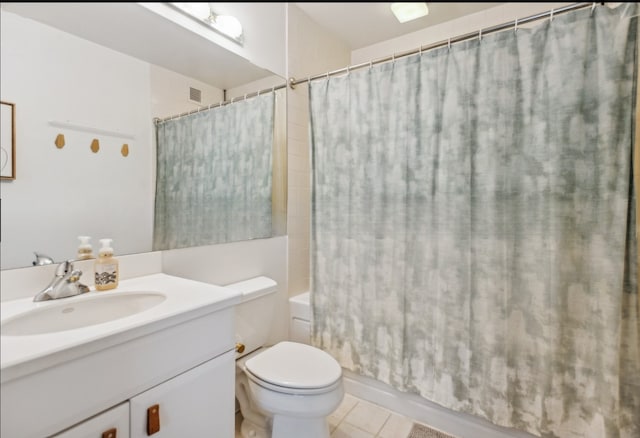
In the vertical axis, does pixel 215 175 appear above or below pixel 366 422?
above

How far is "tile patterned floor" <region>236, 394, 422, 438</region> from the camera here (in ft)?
5.19

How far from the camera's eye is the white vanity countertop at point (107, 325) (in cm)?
70

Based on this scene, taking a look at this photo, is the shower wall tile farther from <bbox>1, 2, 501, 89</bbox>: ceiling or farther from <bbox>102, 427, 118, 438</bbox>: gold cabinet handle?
<bbox>102, 427, 118, 438</bbox>: gold cabinet handle

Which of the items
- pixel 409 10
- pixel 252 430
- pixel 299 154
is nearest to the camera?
pixel 409 10

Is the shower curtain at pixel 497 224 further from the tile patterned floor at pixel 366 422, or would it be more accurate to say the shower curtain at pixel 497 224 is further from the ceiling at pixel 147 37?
the ceiling at pixel 147 37

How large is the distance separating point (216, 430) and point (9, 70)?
1296 millimetres

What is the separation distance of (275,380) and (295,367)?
0.12 metres

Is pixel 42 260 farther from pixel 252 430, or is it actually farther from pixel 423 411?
pixel 423 411

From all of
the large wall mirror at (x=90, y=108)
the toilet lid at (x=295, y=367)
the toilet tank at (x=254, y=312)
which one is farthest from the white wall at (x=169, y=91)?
the toilet lid at (x=295, y=367)

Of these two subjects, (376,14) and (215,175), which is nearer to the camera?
(376,14)

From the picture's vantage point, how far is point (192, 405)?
1.03 m

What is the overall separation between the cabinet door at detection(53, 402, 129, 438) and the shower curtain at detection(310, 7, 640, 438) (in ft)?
3.68

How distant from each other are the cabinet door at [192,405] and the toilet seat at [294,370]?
0.20m

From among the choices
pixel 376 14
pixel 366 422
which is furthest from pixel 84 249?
pixel 366 422
